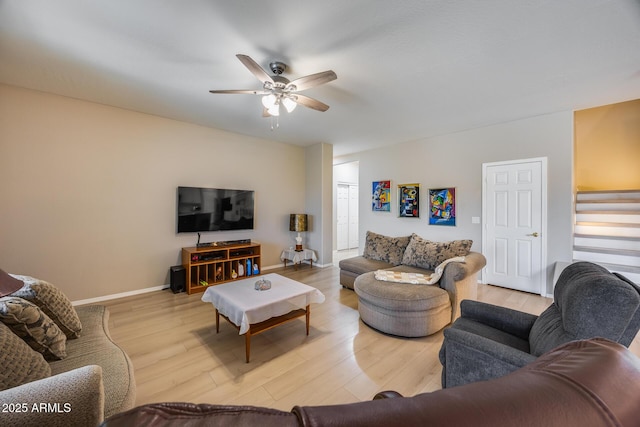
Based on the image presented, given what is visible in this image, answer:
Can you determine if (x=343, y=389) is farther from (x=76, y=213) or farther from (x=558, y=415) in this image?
(x=76, y=213)

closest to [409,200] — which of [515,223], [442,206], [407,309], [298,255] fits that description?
[442,206]

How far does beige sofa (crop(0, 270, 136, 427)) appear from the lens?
0.77 metres

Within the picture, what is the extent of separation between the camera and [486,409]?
38 centimetres

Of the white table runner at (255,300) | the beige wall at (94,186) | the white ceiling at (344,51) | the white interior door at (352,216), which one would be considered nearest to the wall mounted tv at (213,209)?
the beige wall at (94,186)

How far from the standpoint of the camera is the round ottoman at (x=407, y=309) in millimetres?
2340

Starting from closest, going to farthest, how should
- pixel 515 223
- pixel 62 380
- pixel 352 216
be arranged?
1. pixel 62 380
2. pixel 515 223
3. pixel 352 216

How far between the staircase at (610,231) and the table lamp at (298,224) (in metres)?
4.28

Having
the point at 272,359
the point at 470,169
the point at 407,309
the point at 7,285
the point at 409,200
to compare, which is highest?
the point at 470,169

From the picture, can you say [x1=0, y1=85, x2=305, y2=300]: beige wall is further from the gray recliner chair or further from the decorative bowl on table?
the gray recliner chair

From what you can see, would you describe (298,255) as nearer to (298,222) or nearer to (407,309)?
(298,222)

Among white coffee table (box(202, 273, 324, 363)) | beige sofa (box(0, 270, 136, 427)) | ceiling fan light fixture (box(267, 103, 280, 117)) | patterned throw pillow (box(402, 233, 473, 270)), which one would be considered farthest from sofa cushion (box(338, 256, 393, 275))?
beige sofa (box(0, 270, 136, 427))

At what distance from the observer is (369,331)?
99.6 inches

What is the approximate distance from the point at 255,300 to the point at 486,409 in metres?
2.05

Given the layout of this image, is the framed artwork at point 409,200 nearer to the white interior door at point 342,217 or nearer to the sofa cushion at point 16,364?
the white interior door at point 342,217
